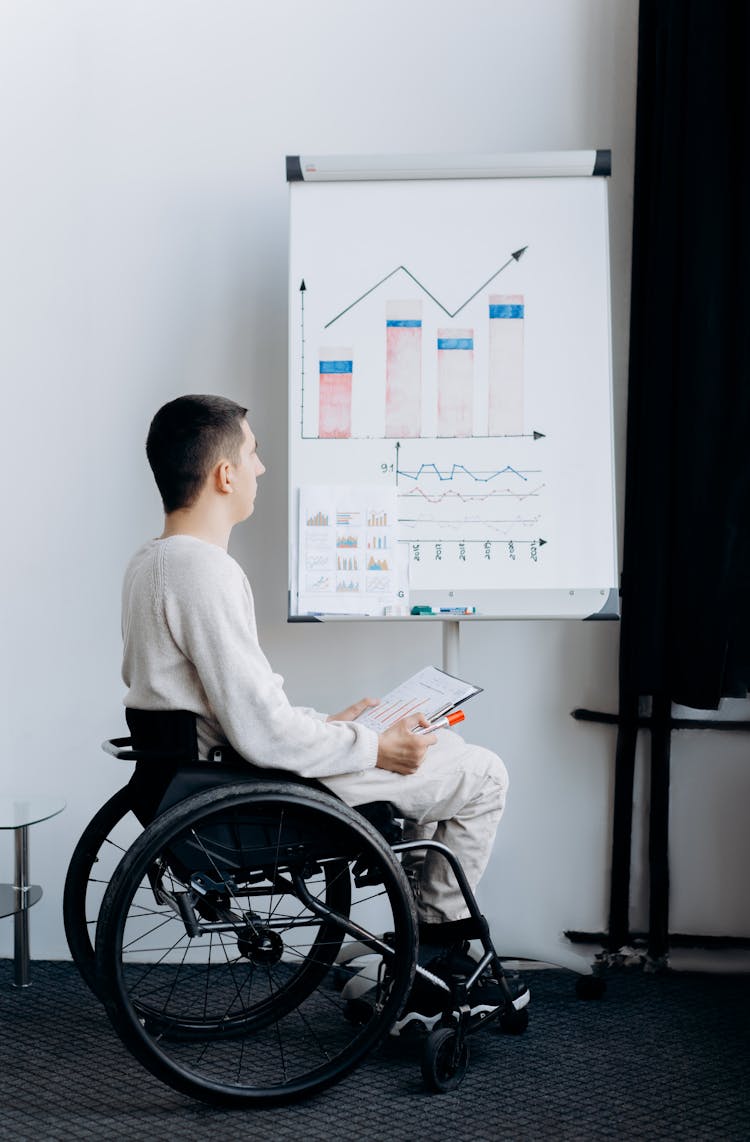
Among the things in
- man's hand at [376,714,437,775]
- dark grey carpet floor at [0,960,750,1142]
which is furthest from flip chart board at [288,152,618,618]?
dark grey carpet floor at [0,960,750,1142]

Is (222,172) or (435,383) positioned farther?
(222,172)

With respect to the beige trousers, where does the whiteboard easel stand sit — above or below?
above

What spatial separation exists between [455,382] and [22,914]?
137cm

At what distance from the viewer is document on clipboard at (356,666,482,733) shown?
1740 millimetres

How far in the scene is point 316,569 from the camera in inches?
80.7

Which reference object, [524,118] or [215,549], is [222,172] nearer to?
[524,118]

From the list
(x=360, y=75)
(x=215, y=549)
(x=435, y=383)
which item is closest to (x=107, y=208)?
Result: (x=360, y=75)

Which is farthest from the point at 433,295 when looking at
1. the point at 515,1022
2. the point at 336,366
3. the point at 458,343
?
the point at 515,1022

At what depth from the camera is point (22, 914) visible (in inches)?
84.4

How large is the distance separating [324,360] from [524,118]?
2.33 ft

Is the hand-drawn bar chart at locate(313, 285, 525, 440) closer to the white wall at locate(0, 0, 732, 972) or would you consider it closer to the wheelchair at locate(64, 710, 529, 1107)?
the white wall at locate(0, 0, 732, 972)

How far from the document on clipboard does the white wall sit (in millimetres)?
480

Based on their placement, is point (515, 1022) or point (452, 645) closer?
point (515, 1022)

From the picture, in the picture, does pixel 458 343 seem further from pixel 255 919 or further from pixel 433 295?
pixel 255 919
